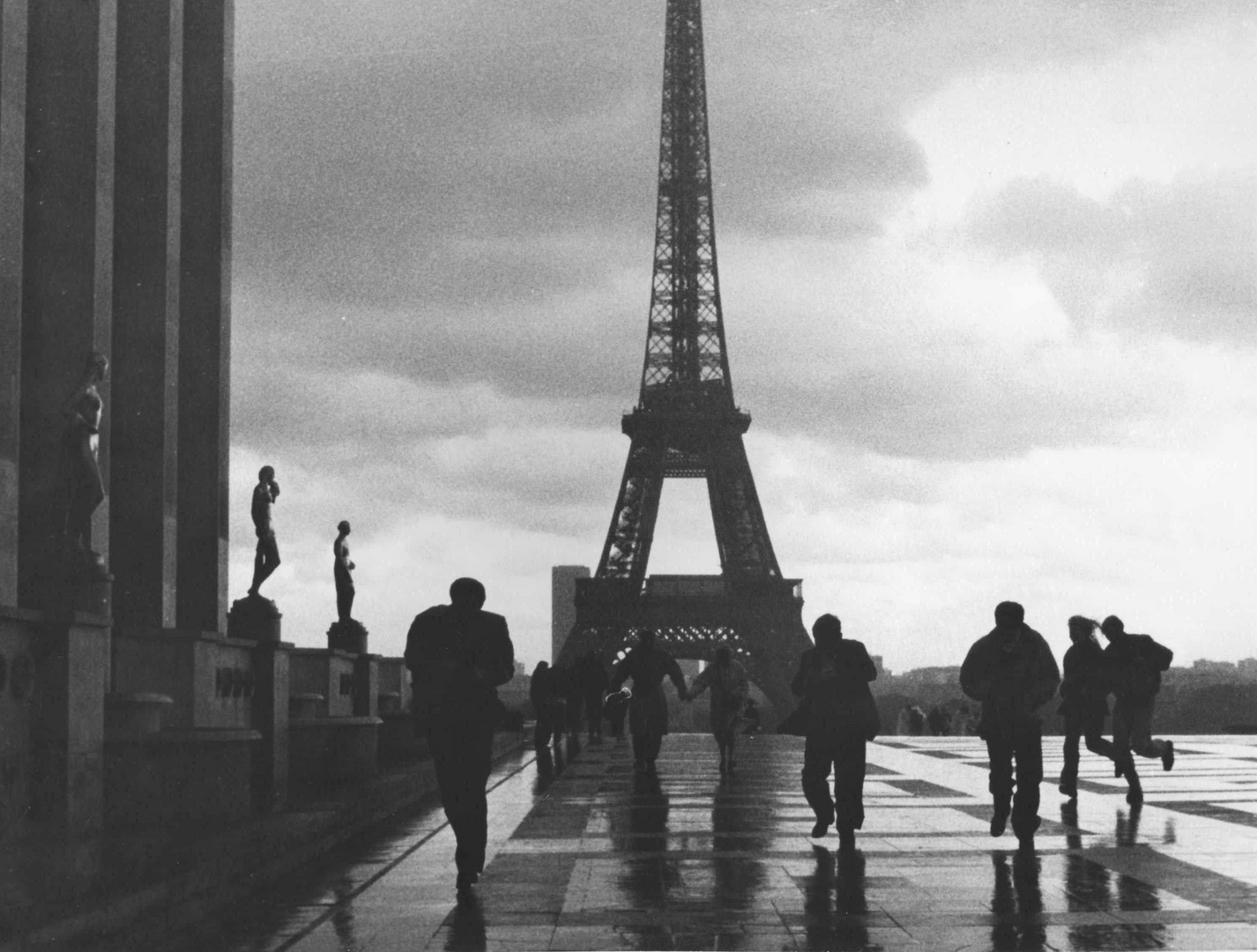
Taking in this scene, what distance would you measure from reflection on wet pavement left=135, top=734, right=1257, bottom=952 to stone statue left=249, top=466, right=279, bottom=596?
884cm

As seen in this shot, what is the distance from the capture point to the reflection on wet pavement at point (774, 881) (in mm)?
9430

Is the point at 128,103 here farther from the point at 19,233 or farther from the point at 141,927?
the point at 141,927

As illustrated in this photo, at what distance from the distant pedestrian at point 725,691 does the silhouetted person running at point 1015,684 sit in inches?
276

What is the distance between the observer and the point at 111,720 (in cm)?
1652

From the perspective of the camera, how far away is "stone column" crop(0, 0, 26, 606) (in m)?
22.4

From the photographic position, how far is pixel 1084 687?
1808 cm

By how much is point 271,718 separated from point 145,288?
441 inches

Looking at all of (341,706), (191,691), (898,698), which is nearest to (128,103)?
(341,706)

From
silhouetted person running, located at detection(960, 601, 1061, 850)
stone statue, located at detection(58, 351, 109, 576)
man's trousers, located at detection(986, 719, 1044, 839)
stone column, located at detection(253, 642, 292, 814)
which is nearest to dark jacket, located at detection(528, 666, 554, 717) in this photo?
stone column, located at detection(253, 642, 292, 814)

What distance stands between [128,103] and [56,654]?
18.1 metres

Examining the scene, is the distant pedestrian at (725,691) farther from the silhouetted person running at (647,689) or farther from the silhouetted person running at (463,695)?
the silhouetted person running at (463,695)

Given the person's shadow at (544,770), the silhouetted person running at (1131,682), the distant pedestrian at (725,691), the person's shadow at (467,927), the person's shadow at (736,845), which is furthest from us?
the person's shadow at (544,770)

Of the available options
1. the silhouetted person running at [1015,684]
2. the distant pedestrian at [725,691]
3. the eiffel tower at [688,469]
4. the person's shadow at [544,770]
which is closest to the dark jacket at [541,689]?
the person's shadow at [544,770]

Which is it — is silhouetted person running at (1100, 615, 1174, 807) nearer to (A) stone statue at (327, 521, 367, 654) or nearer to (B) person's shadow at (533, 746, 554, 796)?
(B) person's shadow at (533, 746, 554, 796)
